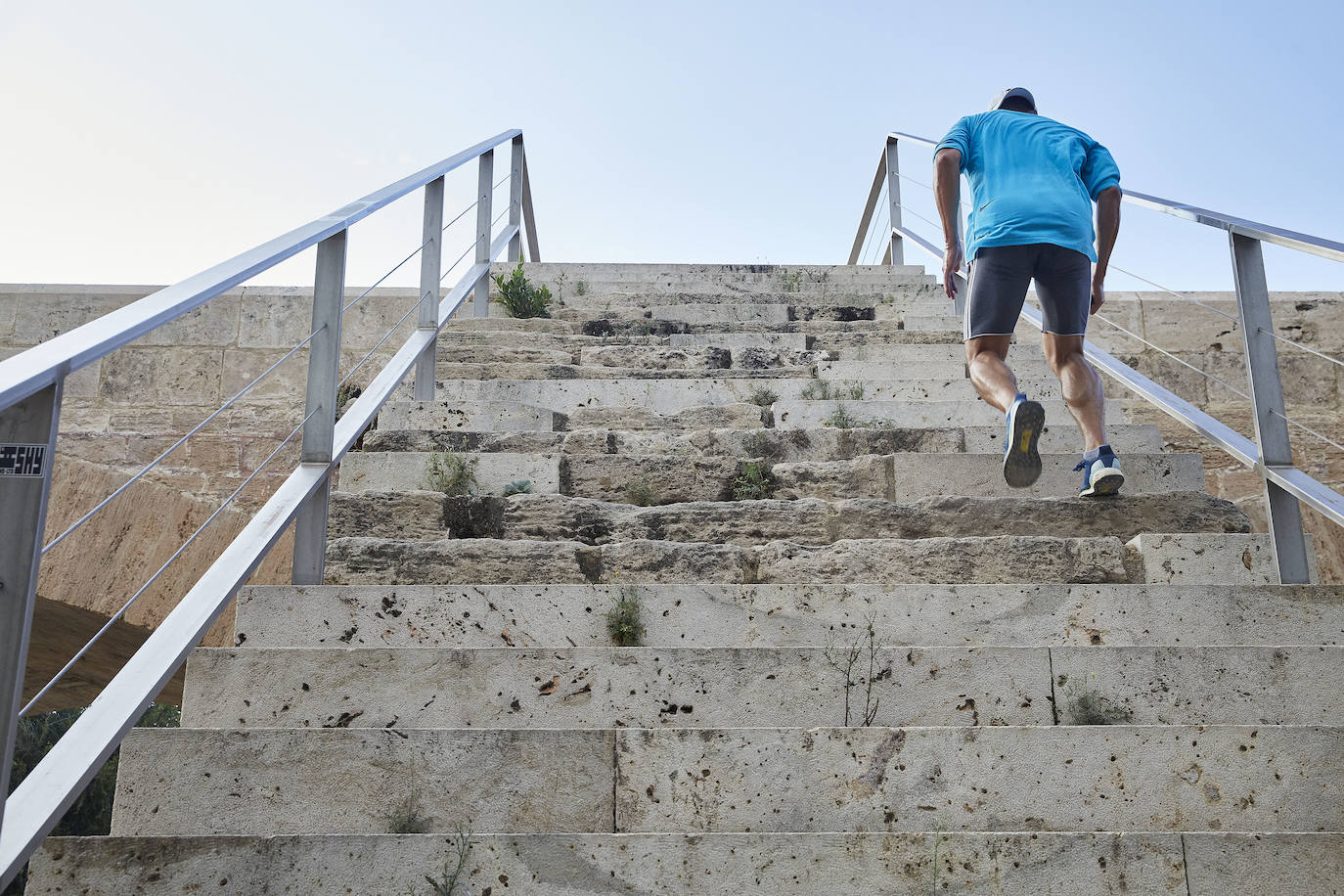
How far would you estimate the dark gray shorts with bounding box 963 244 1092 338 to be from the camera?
3.48 metres

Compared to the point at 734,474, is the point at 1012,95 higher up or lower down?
higher up

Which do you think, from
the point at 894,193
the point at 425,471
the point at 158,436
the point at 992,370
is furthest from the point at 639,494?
the point at 894,193

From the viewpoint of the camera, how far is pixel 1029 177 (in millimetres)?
3518

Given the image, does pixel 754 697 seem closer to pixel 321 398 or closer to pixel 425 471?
pixel 321 398

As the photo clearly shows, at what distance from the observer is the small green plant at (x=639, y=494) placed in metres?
3.53

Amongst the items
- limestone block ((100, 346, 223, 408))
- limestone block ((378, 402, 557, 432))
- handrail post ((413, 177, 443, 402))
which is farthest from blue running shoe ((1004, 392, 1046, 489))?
limestone block ((100, 346, 223, 408))

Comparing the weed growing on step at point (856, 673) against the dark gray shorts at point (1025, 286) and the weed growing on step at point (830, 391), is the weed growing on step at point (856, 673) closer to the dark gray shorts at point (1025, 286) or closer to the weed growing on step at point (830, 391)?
the dark gray shorts at point (1025, 286)

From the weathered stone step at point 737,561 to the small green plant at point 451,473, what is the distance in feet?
1.44

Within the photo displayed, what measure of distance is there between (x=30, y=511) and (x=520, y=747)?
958 millimetres

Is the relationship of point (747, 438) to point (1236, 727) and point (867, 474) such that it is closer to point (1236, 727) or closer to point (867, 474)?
point (867, 474)

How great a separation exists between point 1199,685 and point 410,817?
5.28 feet

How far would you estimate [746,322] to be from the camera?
568 centimetres

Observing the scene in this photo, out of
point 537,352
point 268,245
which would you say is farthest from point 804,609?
point 537,352

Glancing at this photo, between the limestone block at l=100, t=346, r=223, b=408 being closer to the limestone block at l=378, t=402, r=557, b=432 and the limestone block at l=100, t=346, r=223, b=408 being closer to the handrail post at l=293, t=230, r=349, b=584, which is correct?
the limestone block at l=378, t=402, r=557, b=432
